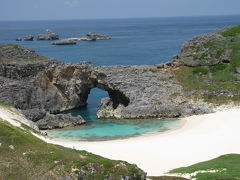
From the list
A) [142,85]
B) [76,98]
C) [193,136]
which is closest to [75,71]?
[76,98]

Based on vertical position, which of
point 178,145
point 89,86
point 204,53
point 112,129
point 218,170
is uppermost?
point 204,53

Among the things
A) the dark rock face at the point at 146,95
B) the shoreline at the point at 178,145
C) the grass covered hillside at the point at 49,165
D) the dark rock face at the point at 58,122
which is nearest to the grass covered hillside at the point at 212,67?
the dark rock face at the point at 146,95

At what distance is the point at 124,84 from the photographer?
70062mm

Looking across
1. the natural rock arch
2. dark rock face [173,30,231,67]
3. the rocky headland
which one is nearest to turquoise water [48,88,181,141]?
the rocky headland

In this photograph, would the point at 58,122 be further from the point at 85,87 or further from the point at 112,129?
the point at 85,87

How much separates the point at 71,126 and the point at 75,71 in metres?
13.5

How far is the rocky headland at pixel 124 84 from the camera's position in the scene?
65.8m

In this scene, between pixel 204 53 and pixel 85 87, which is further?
pixel 204 53

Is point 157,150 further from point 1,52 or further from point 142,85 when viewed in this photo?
point 1,52

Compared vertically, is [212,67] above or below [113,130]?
above

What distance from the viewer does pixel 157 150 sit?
1783 inches

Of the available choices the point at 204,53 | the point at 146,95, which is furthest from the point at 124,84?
the point at 204,53

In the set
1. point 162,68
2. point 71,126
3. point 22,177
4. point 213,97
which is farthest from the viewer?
point 162,68

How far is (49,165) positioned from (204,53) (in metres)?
56.5
